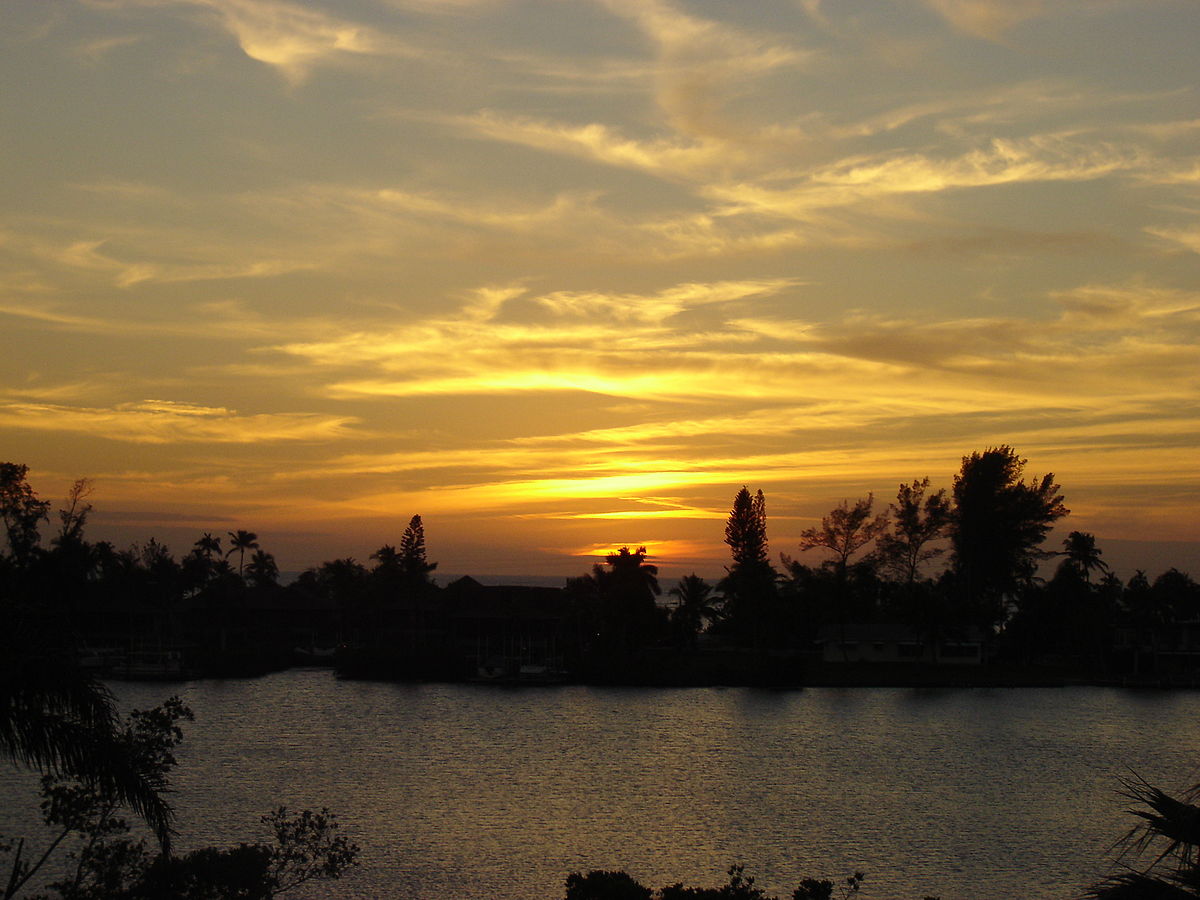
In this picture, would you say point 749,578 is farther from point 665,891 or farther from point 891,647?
point 665,891

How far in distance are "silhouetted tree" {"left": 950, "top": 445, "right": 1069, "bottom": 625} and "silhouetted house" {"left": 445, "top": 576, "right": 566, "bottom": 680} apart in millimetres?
39183

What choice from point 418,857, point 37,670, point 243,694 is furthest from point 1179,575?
point 37,670

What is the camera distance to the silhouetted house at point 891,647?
110 m

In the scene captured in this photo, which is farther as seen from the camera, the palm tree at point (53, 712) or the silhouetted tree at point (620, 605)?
the silhouetted tree at point (620, 605)

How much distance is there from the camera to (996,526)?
4348 inches

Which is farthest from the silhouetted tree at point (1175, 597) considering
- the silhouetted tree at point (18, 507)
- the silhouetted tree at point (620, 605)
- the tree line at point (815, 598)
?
the silhouetted tree at point (18, 507)

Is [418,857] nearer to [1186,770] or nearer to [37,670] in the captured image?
[37,670]

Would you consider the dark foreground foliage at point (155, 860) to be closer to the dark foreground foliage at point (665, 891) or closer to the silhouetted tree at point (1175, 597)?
the dark foreground foliage at point (665, 891)

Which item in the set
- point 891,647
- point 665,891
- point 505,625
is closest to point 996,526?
point 891,647

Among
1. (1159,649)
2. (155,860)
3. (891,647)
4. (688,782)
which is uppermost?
(155,860)

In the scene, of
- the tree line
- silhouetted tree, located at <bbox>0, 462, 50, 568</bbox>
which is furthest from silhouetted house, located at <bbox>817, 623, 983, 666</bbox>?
silhouetted tree, located at <bbox>0, 462, 50, 568</bbox>

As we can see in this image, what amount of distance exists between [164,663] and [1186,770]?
290 ft

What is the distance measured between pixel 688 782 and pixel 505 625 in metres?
64.4

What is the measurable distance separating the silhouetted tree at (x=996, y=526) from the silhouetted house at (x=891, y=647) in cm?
373
